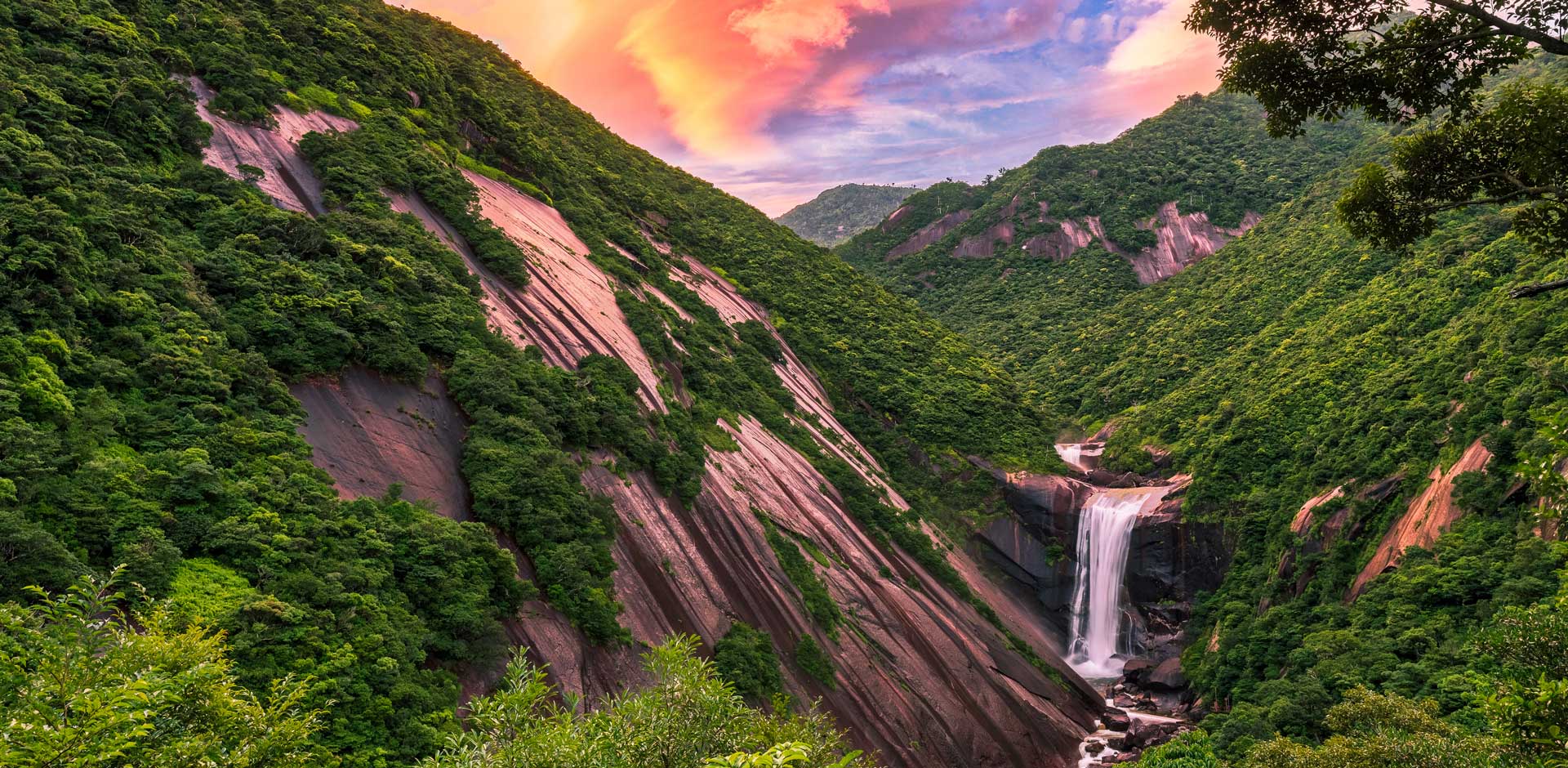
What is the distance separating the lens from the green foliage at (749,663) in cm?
2386

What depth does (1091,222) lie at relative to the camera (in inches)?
3905

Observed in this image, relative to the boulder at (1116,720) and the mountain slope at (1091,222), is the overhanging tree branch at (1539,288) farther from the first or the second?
the mountain slope at (1091,222)

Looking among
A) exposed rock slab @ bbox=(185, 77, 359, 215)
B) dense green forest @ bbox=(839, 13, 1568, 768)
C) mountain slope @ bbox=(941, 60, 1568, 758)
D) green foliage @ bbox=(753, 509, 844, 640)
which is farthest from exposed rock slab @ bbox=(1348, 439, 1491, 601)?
exposed rock slab @ bbox=(185, 77, 359, 215)

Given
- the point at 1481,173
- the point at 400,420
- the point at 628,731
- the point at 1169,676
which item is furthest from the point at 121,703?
the point at 1169,676

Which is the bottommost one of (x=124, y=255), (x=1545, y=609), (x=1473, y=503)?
(x=124, y=255)

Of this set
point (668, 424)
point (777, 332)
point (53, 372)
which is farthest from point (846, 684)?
point (777, 332)

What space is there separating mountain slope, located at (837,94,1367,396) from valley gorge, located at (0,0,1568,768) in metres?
23.9

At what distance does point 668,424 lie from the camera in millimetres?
32219

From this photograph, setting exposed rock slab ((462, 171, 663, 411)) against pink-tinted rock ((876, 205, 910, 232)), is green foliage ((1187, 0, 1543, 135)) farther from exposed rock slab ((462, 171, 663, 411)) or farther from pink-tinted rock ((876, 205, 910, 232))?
pink-tinted rock ((876, 205, 910, 232))

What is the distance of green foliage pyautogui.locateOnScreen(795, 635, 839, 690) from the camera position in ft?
89.7

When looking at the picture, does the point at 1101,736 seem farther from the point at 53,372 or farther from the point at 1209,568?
the point at 53,372

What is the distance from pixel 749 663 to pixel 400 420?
13.0m

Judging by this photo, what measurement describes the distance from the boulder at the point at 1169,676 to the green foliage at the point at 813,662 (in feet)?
74.7

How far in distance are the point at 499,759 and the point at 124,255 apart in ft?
60.5
